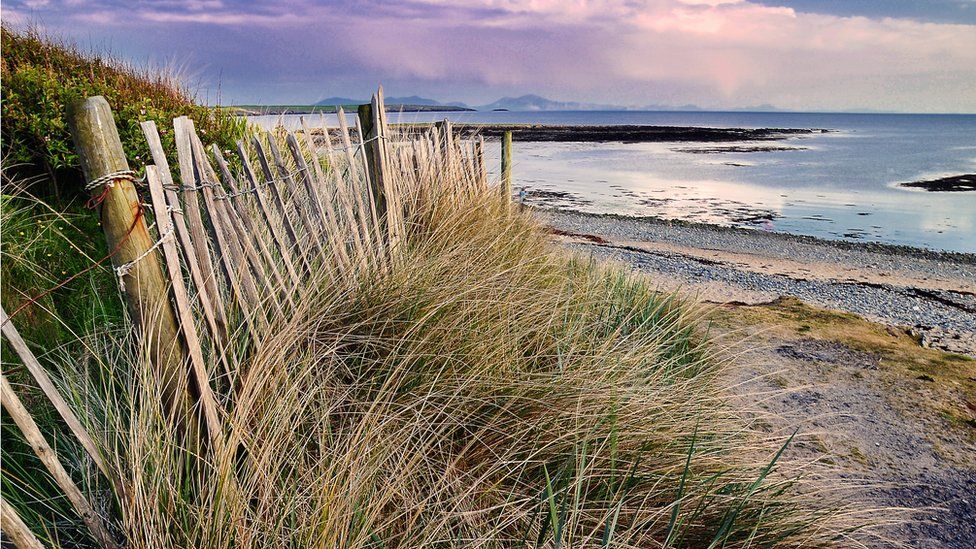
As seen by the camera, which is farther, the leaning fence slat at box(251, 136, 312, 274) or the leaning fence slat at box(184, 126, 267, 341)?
the leaning fence slat at box(251, 136, 312, 274)

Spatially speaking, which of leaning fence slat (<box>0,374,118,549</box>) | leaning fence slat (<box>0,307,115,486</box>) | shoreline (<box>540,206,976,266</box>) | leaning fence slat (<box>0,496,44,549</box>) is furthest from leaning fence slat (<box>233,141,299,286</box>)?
shoreline (<box>540,206,976,266</box>)

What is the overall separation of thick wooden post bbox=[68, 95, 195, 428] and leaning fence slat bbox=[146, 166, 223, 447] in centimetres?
4

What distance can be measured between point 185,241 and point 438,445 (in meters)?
1.22

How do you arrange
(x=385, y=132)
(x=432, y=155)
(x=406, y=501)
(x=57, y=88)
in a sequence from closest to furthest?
(x=406, y=501) → (x=385, y=132) → (x=57, y=88) → (x=432, y=155)

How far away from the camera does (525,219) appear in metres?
6.36

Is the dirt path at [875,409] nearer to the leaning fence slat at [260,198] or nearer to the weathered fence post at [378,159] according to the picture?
the leaning fence slat at [260,198]

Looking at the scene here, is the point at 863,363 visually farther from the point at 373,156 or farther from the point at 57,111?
the point at 57,111

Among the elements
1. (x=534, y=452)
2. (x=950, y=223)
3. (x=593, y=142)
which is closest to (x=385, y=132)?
(x=534, y=452)

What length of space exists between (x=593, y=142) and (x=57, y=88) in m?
54.2

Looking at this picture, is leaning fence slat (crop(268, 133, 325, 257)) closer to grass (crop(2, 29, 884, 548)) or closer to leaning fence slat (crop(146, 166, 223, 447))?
grass (crop(2, 29, 884, 548))

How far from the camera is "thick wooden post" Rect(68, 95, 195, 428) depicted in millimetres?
1954

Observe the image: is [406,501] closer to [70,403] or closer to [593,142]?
[70,403]

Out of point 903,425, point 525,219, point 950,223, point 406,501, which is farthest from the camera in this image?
point 950,223

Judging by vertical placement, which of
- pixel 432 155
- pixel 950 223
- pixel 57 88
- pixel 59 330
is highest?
pixel 57 88
